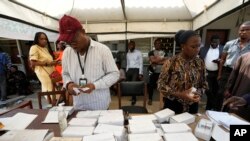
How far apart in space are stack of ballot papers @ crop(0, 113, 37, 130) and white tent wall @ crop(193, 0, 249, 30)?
2304 millimetres

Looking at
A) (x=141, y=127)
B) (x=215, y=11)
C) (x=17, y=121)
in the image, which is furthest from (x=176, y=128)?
(x=215, y=11)

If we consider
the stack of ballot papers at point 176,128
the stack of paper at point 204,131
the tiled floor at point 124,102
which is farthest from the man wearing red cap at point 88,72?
the tiled floor at point 124,102

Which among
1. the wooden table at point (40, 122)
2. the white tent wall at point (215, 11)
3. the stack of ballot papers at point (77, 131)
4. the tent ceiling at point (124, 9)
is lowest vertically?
the wooden table at point (40, 122)

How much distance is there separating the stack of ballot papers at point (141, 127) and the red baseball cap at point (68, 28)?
0.78 metres

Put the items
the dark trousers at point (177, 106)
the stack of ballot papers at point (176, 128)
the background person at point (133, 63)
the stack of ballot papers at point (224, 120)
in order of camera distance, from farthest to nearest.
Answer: the background person at point (133, 63)
the dark trousers at point (177, 106)
the stack of ballot papers at point (224, 120)
the stack of ballot papers at point (176, 128)

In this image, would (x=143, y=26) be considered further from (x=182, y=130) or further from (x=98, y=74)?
(x=182, y=130)

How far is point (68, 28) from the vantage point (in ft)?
4.27

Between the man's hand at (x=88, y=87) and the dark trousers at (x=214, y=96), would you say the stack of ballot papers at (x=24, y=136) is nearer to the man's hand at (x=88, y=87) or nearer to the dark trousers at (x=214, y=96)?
the man's hand at (x=88, y=87)

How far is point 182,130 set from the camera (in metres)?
1.09

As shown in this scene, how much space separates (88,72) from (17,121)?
67cm

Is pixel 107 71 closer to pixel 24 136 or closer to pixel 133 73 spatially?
pixel 24 136

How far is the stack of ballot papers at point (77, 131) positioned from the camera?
41.3 inches

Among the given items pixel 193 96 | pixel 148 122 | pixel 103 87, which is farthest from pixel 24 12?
pixel 193 96

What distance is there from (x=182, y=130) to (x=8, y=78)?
18.3 ft
